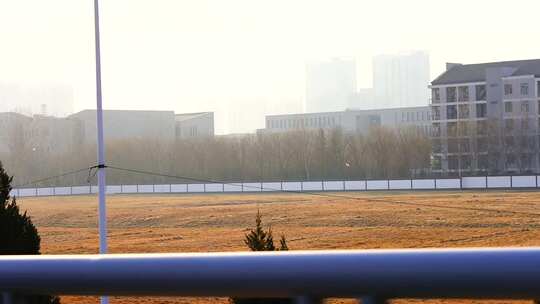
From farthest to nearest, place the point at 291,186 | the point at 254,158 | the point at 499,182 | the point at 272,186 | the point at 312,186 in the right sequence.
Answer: the point at 254,158, the point at 272,186, the point at 291,186, the point at 312,186, the point at 499,182

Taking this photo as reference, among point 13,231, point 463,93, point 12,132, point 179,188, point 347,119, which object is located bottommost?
point 179,188

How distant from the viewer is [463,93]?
79.7 metres

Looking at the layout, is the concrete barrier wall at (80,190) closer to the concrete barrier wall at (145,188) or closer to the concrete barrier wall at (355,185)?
the concrete barrier wall at (145,188)

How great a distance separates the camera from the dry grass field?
34.9 m

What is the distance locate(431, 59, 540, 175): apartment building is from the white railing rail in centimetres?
7301

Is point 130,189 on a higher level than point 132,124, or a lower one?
lower

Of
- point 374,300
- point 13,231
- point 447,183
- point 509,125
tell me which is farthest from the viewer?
point 509,125

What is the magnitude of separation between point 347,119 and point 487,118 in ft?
119

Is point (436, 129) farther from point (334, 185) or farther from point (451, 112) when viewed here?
point (334, 185)

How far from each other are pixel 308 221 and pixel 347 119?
67.9 m

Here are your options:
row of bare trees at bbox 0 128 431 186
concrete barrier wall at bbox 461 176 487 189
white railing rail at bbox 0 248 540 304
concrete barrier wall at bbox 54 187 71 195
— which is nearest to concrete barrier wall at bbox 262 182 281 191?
row of bare trees at bbox 0 128 431 186

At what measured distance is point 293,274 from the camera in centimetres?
167

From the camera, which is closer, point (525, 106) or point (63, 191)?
point (63, 191)

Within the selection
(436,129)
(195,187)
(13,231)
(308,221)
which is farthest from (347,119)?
(13,231)
